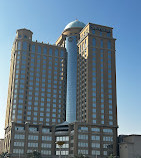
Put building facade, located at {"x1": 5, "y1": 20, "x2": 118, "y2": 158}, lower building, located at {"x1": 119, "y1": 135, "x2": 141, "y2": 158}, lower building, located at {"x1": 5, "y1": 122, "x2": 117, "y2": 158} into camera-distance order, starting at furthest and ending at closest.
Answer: building facade, located at {"x1": 5, "y1": 20, "x2": 118, "y2": 158} < lower building, located at {"x1": 5, "y1": 122, "x2": 117, "y2": 158} < lower building, located at {"x1": 119, "y1": 135, "x2": 141, "y2": 158}

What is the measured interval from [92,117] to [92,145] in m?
18.1

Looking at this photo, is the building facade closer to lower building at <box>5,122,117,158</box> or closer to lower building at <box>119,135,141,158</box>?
lower building at <box>5,122,117,158</box>

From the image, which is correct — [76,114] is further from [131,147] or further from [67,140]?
[131,147]

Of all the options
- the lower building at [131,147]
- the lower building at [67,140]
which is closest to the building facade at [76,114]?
the lower building at [67,140]

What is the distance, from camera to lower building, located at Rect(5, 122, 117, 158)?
564 feet

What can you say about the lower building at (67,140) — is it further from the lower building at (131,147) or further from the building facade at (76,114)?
the lower building at (131,147)

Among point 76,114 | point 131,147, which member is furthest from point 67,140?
point 131,147

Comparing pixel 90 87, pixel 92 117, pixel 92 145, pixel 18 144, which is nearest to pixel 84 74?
pixel 90 87

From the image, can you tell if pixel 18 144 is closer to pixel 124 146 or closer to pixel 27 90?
pixel 27 90

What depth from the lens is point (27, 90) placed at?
195875 millimetres

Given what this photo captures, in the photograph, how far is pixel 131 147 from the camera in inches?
6526

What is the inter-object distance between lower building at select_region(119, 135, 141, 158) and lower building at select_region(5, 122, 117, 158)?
8212 mm

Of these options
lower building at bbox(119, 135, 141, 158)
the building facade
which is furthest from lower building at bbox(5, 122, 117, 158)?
lower building at bbox(119, 135, 141, 158)

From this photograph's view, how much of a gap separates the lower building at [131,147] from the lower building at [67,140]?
821 centimetres
